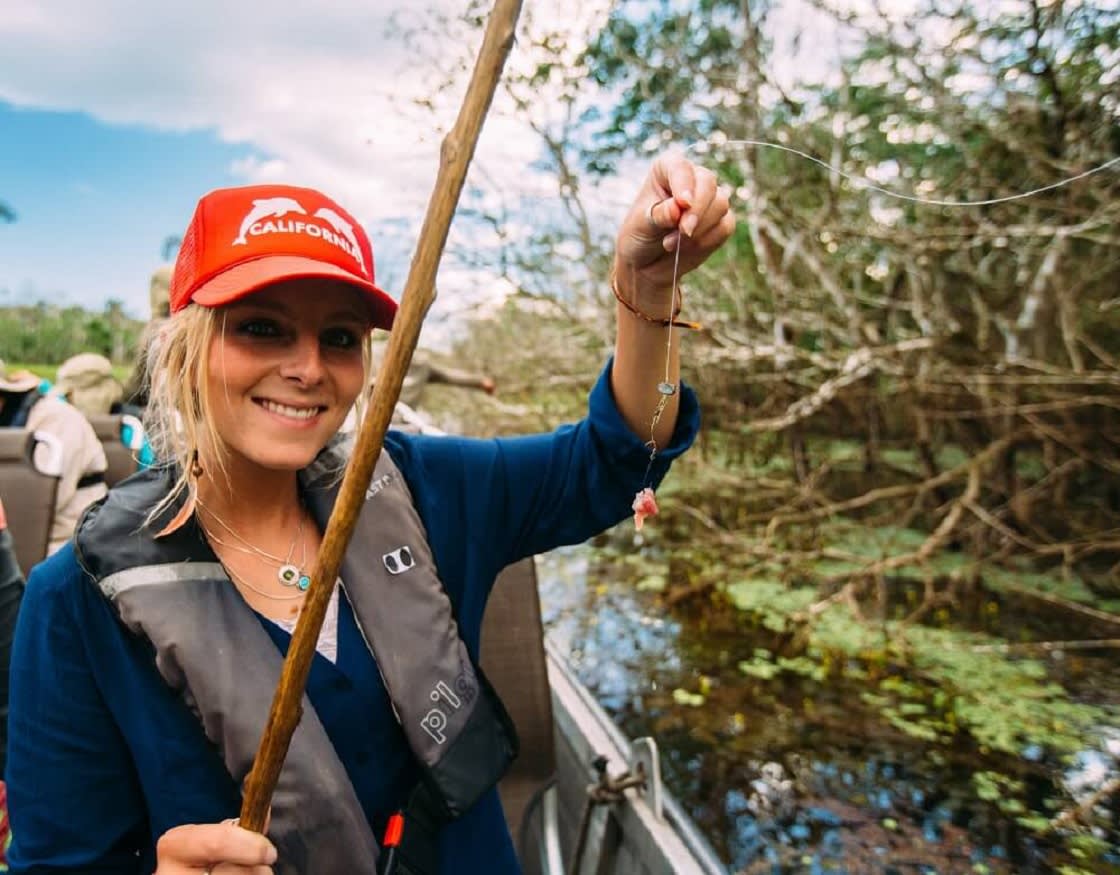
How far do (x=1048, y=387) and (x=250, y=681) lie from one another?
19.3ft

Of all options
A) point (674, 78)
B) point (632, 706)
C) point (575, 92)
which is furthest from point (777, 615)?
point (575, 92)

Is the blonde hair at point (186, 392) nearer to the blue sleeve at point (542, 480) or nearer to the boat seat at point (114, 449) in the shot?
the blue sleeve at point (542, 480)

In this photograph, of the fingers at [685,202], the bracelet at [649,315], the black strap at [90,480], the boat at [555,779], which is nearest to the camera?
the fingers at [685,202]

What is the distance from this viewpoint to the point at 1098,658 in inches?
185

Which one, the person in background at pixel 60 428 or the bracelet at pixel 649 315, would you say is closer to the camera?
the bracelet at pixel 649 315

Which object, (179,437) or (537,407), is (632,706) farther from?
(537,407)

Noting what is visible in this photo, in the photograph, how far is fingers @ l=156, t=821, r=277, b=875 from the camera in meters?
0.80

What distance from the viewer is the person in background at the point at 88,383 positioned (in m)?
4.60

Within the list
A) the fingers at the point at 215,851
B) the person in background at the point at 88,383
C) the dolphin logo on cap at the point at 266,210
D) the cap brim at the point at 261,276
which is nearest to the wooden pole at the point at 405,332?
the fingers at the point at 215,851

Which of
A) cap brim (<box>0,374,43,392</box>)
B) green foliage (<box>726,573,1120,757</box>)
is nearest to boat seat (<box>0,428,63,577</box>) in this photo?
cap brim (<box>0,374,43,392</box>)

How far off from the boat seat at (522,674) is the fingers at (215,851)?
1374 millimetres

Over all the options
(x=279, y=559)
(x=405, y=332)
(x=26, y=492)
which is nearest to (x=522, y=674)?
(x=279, y=559)

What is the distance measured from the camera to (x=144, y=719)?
3.34 feet

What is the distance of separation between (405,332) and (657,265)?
0.55 metres
